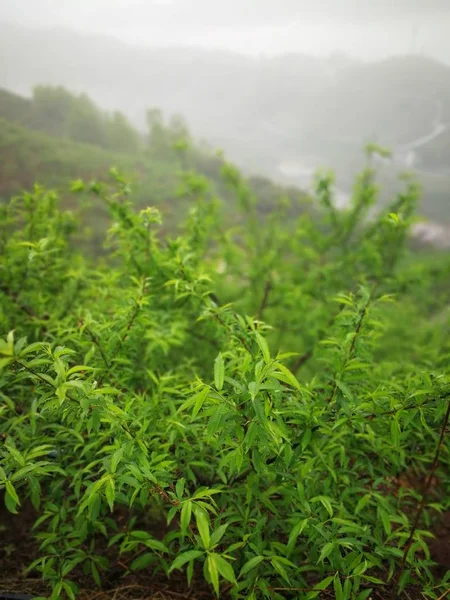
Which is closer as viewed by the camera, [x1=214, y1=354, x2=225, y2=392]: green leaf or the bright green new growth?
[x1=214, y1=354, x2=225, y2=392]: green leaf

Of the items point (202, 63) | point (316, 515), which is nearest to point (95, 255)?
point (316, 515)

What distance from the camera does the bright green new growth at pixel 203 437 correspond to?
4.15 ft

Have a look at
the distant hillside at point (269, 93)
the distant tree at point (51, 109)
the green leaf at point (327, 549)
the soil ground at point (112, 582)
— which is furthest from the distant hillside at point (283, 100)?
the green leaf at point (327, 549)

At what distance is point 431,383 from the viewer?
4.61ft

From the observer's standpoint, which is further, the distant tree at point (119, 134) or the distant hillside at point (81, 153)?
the distant tree at point (119, 134)

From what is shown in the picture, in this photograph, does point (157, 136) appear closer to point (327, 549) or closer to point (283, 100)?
point (327, 549)

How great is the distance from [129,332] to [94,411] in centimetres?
67

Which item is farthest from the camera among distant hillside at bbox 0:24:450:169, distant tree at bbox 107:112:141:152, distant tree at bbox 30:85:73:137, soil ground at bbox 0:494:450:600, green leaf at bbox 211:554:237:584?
distant hillside at bbox 0:24:450:169

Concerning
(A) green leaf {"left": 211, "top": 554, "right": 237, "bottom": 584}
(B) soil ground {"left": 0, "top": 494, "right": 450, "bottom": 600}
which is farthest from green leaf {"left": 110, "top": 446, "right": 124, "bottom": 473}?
(B) soil ground {"left": 0, "top": 494, "right": 450, "bottom": 600}

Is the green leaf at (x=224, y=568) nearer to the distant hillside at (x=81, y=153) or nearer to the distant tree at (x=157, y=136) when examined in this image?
the distant hillside at (x=81, y=153)

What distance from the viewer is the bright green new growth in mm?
1266

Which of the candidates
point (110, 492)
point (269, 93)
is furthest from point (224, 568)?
point (269, 93)

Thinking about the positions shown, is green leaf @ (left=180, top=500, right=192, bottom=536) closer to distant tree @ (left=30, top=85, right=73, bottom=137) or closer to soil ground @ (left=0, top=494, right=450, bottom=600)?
soil ground @ (left=0, top=494, right=450, bottom=600)

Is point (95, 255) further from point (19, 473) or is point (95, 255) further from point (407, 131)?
point (407, 131)
